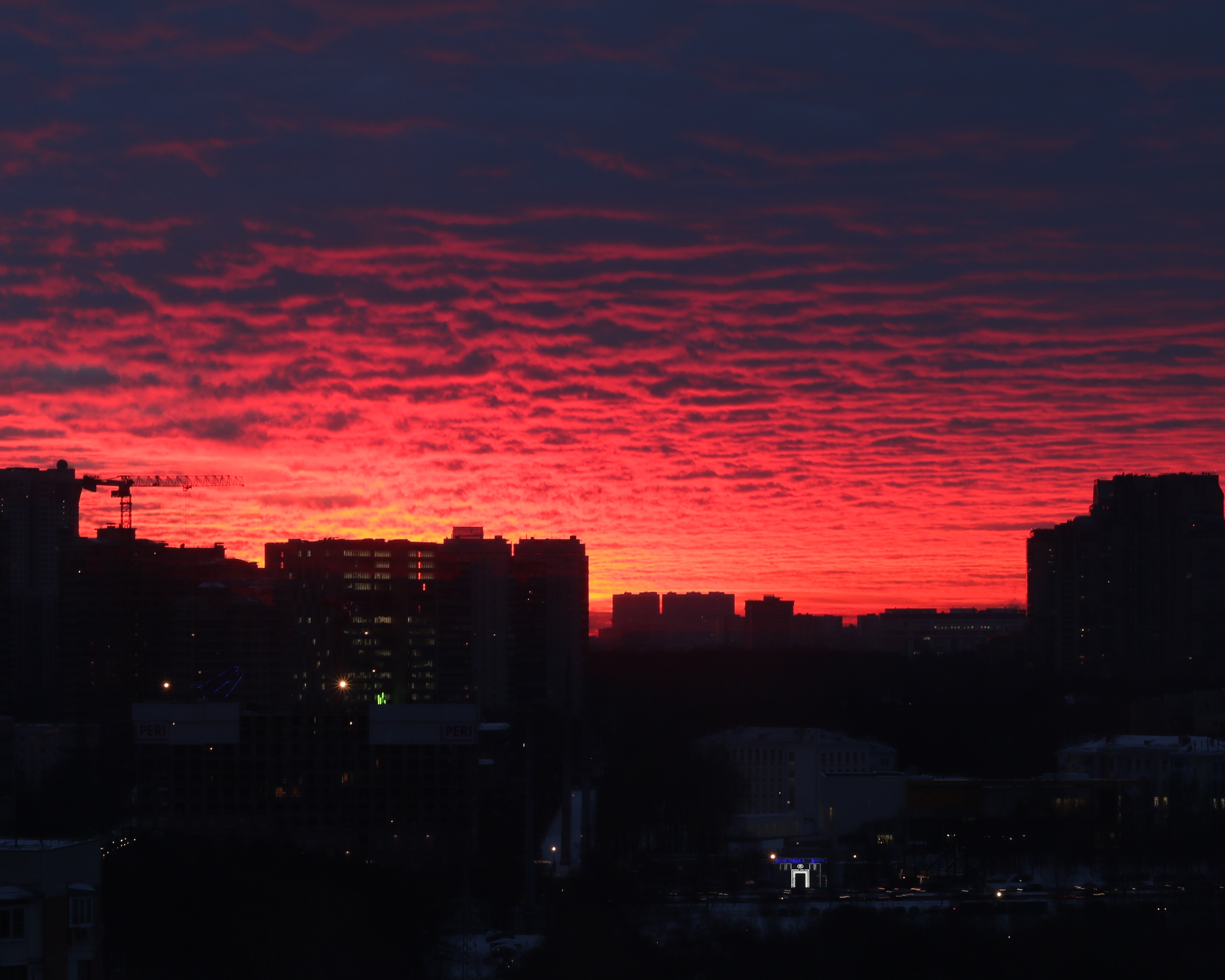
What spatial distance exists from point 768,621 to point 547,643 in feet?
191

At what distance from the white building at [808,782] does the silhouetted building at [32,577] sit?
2155 cm

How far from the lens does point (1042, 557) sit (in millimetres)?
71875

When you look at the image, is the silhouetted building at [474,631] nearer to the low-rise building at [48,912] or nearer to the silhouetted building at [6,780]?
the silhouetted building at [6,780]

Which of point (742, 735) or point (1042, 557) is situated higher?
point (1042, 557)

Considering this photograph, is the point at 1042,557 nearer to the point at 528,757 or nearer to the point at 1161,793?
the point at 1161,793

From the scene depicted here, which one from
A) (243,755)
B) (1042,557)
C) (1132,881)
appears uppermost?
(1042,557)

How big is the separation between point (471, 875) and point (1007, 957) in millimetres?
10149

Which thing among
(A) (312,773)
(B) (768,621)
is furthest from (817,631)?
(A) (312,773)

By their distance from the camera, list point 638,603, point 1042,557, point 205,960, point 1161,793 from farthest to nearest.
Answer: point 638,603
point 1042,557
point 1161,793
point 205,960

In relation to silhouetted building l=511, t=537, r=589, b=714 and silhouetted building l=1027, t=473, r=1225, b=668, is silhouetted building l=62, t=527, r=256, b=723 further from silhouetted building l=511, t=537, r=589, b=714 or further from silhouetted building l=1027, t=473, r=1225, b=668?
silhouetted building l=1027, t=473, r=1225, b=668

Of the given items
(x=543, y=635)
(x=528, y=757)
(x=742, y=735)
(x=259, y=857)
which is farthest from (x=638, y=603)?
(x=259, y=857)

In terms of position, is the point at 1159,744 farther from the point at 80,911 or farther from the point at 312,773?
the point at 80,911

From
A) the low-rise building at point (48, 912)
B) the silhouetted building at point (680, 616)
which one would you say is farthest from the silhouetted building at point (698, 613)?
the low-rise building at point (48, 912)

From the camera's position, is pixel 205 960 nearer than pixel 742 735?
Yes
